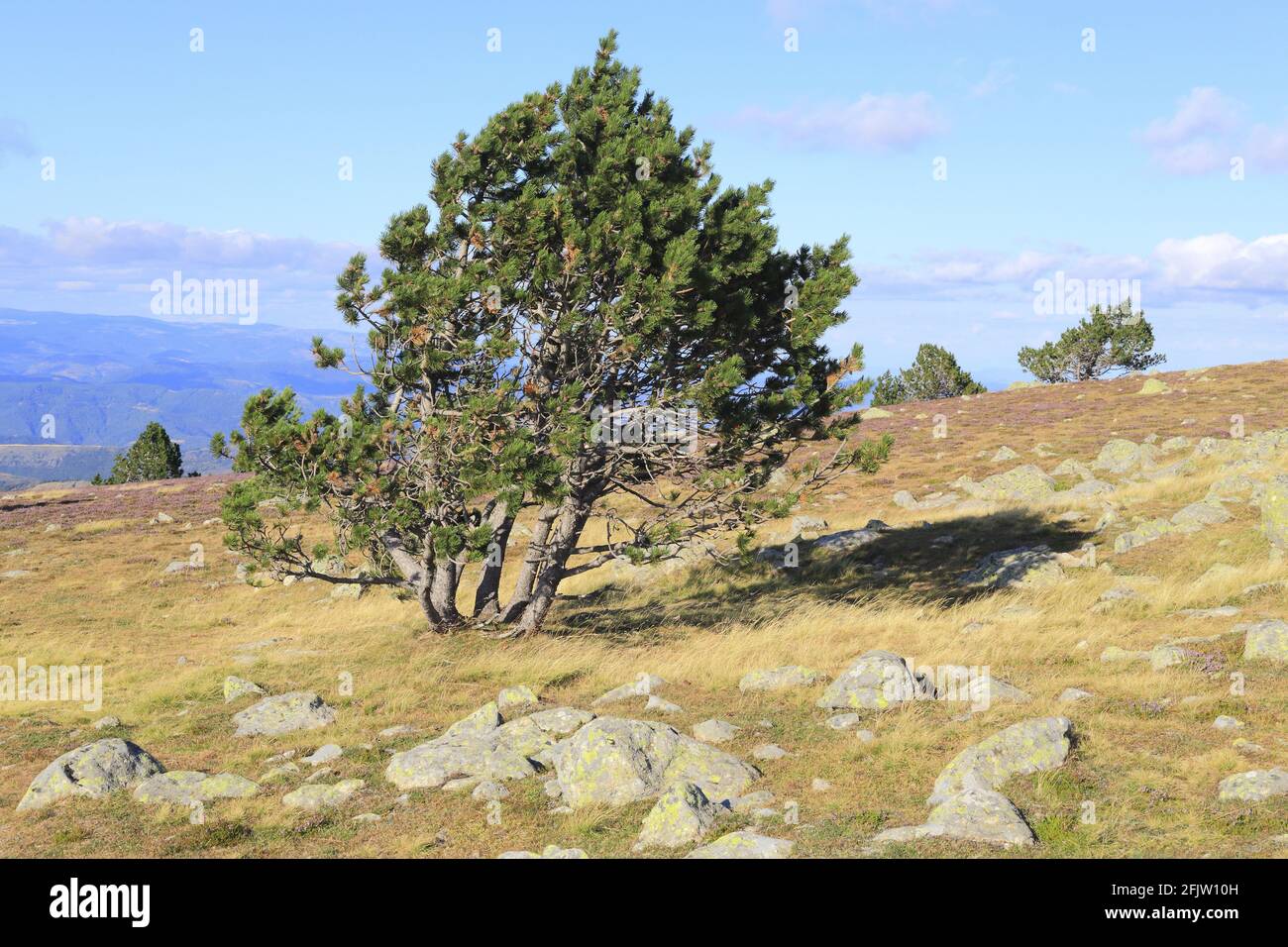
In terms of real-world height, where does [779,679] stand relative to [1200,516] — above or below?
below

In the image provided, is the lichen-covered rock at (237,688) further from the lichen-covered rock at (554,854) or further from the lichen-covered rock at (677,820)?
the lichen-covered rock at (677,820)

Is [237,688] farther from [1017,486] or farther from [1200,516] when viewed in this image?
[1017,486]

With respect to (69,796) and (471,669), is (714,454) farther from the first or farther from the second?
(69,796)

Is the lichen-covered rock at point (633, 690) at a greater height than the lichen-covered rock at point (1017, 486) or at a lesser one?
lesser

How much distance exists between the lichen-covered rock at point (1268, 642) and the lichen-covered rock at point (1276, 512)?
24.1ft

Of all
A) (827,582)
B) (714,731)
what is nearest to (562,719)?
(714,731)

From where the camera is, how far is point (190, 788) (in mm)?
12906

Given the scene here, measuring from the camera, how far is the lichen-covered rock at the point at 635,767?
1134 cm

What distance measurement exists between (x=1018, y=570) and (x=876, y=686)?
10.9 meters

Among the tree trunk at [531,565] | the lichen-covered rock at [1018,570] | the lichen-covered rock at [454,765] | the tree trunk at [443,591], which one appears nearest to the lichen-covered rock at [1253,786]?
the lichen-covered rock at [454,765]

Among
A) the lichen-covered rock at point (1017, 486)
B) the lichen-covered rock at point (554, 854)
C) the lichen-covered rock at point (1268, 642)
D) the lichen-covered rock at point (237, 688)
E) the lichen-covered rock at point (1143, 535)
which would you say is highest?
the lichen-covered rock at point (1017, 486)

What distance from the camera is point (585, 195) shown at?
18.4 m

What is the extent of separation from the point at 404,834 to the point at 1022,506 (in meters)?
25.6
